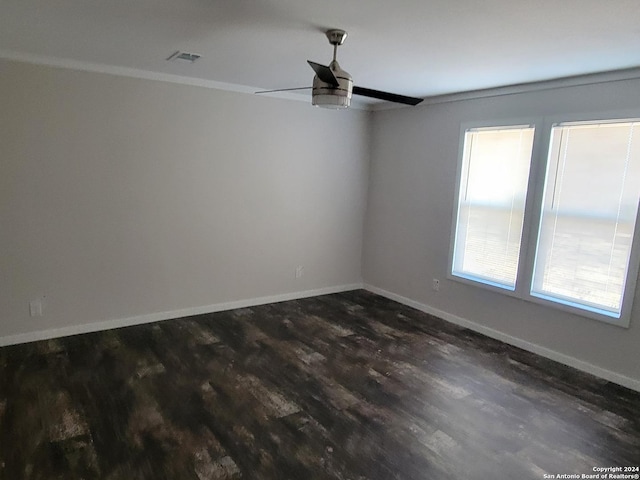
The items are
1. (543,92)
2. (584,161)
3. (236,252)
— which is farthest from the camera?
(236,252)

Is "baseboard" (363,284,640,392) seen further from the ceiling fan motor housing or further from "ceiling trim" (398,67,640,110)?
the ceiling fan motor housing

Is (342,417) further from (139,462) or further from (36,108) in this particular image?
(36,108)

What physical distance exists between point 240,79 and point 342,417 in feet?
10.4

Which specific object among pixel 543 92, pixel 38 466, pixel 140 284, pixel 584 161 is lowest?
pixel 38 466

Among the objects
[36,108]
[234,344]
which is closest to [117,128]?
[36,108]

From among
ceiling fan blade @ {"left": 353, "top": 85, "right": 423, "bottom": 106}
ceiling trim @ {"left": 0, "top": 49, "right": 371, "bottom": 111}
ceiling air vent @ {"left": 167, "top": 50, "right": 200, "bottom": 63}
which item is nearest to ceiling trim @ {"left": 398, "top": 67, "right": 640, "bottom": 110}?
ceiling fan blade @ {"left": 353, "top": 85, "right": 423, "bottom": 106}

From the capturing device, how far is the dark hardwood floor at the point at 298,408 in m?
2.27

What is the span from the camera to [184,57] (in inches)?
130

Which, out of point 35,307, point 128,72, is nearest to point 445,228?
point 128,72

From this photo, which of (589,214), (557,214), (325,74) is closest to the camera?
(325,74)

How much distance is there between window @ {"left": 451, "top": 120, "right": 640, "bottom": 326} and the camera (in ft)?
10.6

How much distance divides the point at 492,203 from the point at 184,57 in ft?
10.3

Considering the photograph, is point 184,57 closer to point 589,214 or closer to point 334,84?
point 334,84

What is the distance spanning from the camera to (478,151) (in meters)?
4.25
